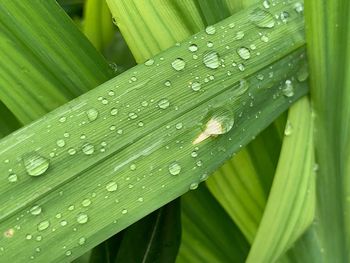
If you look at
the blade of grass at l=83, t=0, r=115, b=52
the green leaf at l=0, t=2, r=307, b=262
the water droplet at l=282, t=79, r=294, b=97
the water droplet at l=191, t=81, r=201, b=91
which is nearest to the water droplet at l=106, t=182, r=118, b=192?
the green leaf at l=0, t=2, r=307, b=262

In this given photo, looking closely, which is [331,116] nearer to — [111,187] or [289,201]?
[289,201]

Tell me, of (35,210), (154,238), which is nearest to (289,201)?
(154,238)

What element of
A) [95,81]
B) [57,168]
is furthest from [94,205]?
[95,81]

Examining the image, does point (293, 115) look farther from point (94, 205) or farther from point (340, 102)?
point (94, 205)

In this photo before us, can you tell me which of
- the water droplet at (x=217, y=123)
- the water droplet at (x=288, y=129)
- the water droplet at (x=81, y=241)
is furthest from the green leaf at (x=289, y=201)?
the water droplet at (x=81, y=241)

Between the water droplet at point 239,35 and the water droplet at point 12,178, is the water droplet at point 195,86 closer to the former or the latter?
the water droplet at point 239,35

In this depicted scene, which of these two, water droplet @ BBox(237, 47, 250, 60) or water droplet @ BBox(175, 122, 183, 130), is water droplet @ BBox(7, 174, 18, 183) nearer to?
water droplet @ BBox(175, 122, 183, 130)
